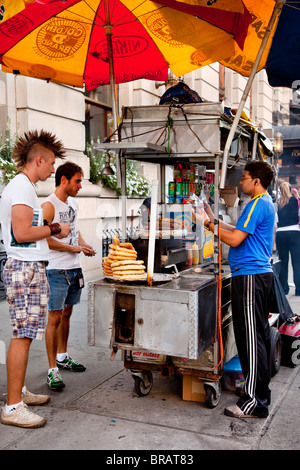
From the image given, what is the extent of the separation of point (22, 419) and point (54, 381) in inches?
29.9

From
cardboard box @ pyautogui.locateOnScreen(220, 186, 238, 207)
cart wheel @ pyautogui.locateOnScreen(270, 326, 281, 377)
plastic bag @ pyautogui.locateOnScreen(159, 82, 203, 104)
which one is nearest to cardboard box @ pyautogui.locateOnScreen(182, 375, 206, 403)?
cart wheel @ pyautogui.locateOnScreen(270, 326, 281, 377)

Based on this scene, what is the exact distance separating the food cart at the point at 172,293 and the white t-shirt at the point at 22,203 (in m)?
0.60

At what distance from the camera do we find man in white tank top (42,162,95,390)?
441cm

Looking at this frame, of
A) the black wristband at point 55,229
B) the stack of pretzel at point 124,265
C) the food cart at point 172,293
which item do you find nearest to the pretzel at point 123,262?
the stack of pretzel at point 124,265

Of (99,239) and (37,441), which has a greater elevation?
(99,239)

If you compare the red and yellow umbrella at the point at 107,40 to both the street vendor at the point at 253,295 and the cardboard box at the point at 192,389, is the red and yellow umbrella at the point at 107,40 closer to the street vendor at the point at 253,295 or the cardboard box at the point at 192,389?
the street vendor at the point at 253,295

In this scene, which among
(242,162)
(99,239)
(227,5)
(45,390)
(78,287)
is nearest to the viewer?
(227,5)

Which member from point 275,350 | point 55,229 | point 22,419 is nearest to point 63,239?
point 55,229

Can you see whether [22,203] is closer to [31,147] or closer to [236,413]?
Answer: [31,147]

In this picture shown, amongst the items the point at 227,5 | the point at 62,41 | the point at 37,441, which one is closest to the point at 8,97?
the point at 62,41

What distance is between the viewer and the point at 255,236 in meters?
3.88

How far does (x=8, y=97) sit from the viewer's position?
25.5ft

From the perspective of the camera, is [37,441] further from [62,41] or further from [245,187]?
[62,41]

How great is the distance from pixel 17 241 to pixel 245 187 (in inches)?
74.3
